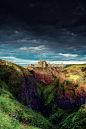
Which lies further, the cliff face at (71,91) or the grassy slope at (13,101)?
the cliff face at (71,91)

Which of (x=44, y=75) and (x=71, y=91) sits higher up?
(x=44, y=75)

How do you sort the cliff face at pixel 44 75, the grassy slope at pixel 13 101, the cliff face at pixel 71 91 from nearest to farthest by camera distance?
the grassy slope at pixel 13 101, the cliff face at pixel 71 91, the cliff face at pixel 44 75

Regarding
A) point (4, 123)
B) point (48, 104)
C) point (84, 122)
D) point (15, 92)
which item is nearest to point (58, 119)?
point (48, 104)

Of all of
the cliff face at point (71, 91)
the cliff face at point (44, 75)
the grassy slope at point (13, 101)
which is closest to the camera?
the grassy slope at point (13, 101)

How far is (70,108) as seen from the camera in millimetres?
33844

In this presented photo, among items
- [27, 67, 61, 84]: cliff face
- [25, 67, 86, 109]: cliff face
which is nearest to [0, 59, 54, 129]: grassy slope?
[25, 67, 86, 109]: cliff face

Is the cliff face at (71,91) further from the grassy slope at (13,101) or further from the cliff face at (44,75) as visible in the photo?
the cliff face at (44,75)

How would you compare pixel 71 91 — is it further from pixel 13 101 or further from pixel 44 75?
pixel 44 75

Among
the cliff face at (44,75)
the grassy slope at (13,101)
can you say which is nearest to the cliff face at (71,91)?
the grassy slope at (13,101)

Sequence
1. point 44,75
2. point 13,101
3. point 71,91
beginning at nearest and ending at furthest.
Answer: point 13,101 → point 71,91 → point 44,75

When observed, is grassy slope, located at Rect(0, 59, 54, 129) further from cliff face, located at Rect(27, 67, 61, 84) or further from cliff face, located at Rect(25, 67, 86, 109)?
cliff face, located at Rect(27, 67, 61, 84)

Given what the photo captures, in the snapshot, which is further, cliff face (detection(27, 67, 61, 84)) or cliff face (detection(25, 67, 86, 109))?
cliff face (detection(27, 67, 61, 84))

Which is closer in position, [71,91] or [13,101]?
[13,101]

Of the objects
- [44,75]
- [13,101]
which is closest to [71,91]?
[13,101]
